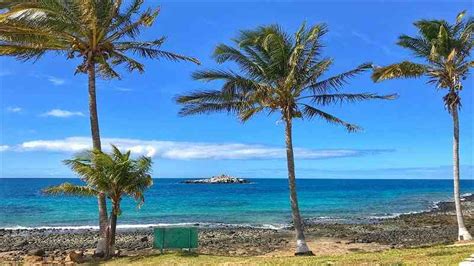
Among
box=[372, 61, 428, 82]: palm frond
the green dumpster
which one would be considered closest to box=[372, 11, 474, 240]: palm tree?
box=[372, 61, 428, 82]: palm frond

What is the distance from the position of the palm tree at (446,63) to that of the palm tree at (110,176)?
10359 millimetres

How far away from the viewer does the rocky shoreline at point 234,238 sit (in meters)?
22.5

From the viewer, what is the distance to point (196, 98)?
63.1 ft

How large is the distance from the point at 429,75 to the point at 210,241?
44.7 feet

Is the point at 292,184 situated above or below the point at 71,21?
below

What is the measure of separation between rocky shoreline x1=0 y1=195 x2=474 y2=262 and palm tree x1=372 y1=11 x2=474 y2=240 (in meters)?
6.98

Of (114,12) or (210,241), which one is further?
(210,241)

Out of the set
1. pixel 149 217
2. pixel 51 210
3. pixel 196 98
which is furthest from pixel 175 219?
pixel 196 98

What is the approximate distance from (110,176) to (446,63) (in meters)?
13.1

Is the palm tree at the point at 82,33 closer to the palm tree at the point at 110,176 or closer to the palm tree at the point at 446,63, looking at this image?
the palm tree at the point at 110,176

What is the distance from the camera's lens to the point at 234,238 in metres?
27.3

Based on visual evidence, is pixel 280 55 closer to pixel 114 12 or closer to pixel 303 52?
pixel 303 52

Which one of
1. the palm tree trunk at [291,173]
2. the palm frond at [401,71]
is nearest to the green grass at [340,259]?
the palm tree trunk at [291,173]

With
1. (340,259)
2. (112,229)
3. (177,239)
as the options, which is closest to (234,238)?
(177,239)
